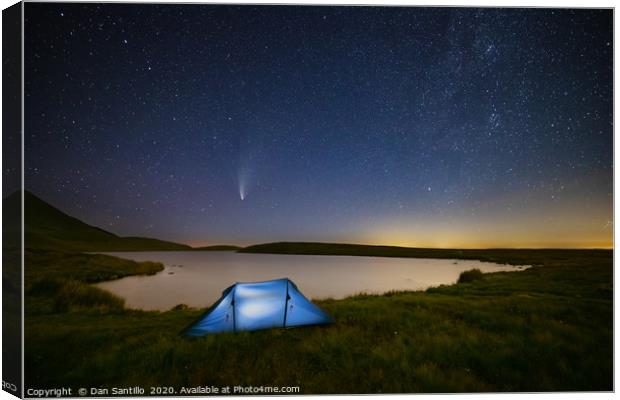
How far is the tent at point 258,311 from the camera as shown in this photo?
15.2 feet

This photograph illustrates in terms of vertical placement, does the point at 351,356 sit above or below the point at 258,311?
below

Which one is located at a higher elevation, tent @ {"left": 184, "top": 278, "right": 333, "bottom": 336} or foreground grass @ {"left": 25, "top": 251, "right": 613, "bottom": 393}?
tent @ {"left": 184, "top": 278, "right": 333, "bottom": 336}

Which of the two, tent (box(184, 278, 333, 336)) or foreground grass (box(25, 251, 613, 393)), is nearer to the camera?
foreground grass (box(25, 251, 613, 393))

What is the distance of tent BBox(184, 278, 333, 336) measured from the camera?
182 inches

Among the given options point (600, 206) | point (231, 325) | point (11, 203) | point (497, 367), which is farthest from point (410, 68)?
point (11, 203)

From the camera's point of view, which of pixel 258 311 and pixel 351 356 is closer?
pixel 351 356

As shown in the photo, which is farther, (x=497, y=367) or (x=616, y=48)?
(x=616, y=48)

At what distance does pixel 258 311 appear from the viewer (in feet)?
15.8

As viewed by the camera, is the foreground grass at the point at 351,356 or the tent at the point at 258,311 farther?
the tent at the point at 258,311

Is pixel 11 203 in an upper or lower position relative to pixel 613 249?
upper

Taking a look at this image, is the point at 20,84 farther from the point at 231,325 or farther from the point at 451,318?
the point at 451,318

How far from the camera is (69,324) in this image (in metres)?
5.27

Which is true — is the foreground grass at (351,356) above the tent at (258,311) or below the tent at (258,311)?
below

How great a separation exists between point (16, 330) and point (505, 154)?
8.26 metres
